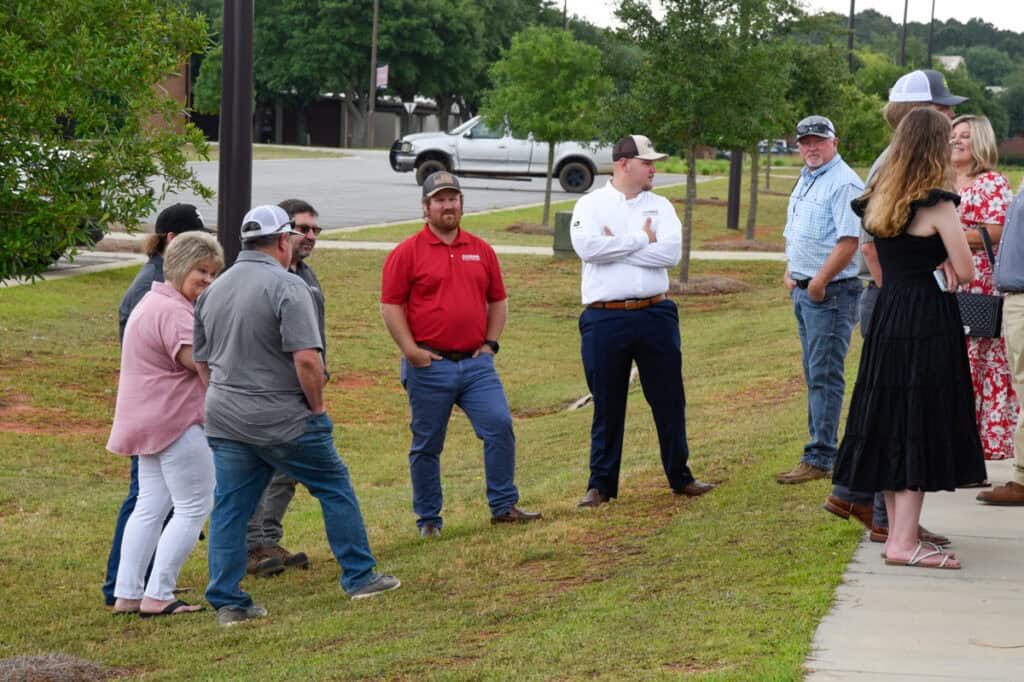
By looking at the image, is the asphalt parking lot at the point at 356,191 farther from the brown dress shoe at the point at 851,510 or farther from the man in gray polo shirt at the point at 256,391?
the brown dress shoe at the point at 851,510

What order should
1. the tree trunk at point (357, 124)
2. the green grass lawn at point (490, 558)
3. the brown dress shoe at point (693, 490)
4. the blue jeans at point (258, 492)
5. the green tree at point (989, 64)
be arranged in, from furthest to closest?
1. the green tree at point (989, 64)
2. the tree trunk at point (357, 124)
3. the brown dress shoe at point (693, 490)
4. the blue jeans at point (258, 492)
5. the green grass lawn at point (490, 558)

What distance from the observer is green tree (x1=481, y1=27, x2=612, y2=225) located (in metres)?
29.4

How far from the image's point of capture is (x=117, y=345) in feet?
53.6

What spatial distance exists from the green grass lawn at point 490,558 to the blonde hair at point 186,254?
5.02 ft

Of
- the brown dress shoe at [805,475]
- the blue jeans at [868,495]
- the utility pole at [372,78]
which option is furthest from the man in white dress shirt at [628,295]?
the utility pole at [372,78]

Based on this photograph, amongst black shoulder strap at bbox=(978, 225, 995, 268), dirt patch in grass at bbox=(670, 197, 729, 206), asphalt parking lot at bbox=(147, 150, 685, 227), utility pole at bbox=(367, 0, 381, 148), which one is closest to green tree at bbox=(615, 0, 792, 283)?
asphalt parking lot at bbox=(147, 150, 685, 227)

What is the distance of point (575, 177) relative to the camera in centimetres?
3972

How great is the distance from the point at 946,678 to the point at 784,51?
1871 centimetres

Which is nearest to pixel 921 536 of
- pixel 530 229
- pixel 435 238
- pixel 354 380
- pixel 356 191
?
pixel 435 238

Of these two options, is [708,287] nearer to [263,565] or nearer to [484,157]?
[263,565]

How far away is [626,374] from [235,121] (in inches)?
102

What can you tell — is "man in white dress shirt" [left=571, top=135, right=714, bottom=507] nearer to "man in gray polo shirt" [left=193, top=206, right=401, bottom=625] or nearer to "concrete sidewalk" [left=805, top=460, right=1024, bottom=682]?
"concrete sidewalk" [left=805, top=460, right=1024, bottom=682]

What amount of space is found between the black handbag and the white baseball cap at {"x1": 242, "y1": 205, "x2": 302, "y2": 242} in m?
3.35

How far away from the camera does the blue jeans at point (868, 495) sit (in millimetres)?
6891
